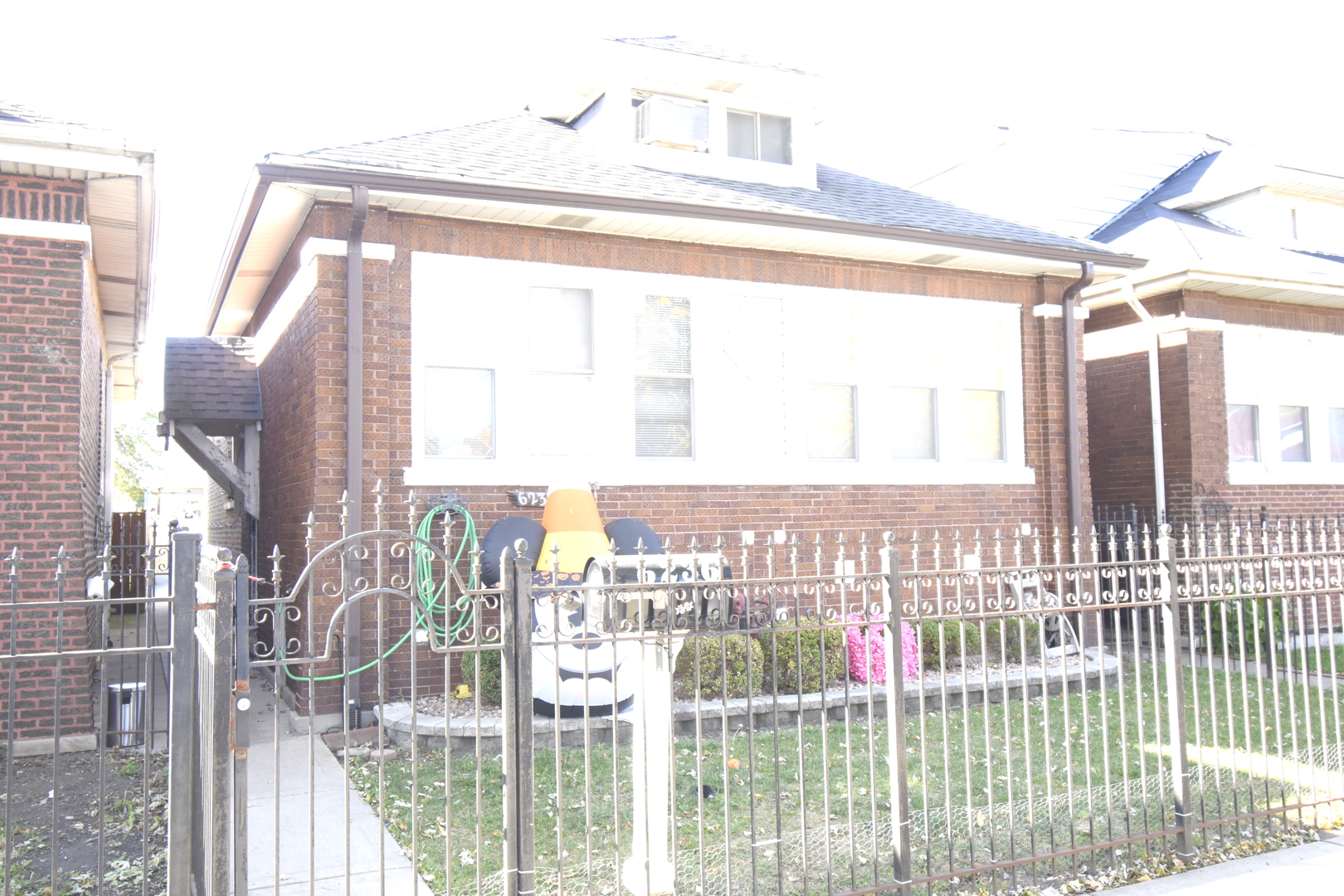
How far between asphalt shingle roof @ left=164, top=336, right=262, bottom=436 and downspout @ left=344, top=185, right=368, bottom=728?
3.43 meters

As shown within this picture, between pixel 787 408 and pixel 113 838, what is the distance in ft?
22.4

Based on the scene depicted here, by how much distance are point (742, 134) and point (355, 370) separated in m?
5.56

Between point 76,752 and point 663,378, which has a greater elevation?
point 663,378

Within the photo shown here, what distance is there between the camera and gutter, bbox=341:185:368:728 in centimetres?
807

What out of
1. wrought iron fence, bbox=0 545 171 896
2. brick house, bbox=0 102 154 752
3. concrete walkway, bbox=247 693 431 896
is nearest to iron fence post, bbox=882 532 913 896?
concrete walkway, bbox=247 693 431 896

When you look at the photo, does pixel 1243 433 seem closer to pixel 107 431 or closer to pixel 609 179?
pixel 609 179

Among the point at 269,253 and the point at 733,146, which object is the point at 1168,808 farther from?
the point at 269,253

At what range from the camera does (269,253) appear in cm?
1016

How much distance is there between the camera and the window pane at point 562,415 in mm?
9234

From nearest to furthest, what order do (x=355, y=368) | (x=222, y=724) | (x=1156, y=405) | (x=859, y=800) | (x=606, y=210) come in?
(x=222, y=724) < (x=859, y=800) < (x=355, y=368) < (x=606, y=210) < (x=1156, y=405)

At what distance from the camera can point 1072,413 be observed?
11539mm

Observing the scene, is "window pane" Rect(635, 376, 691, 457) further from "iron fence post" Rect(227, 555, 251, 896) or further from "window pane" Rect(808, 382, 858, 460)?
"iron fence post" Rect(227, 555, 251, 896)

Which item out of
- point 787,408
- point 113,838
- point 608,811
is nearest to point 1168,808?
point 608,811

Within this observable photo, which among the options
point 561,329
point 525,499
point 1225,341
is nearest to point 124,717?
point 525,499
